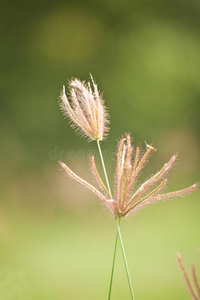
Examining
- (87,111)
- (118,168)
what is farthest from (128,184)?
(87,111)

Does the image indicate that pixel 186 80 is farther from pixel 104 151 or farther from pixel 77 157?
pixel 77 157

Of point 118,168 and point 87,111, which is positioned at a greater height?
point 87,111

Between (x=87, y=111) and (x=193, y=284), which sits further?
(x=87, y=111)

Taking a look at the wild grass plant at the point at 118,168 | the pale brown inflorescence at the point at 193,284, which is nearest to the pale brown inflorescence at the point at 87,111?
the wild grass plant at the point at 118,168

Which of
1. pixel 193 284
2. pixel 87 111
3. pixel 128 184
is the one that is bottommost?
pixel 193 284

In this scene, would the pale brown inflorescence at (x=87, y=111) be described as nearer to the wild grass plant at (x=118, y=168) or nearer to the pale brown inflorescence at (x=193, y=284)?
the wild grass plant at (x=118, y=168)

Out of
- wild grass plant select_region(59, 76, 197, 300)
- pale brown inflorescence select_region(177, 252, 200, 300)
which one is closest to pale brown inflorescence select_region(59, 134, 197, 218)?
wild grass plant select_region(59, 76, 197, 300)

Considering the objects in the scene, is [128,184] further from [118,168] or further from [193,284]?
[193,284]
